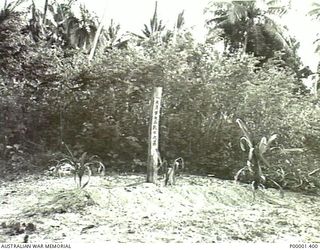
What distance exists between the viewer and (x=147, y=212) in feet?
7.75

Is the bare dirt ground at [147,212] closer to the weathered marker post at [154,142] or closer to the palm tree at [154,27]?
the weathered marker post at [154,142]

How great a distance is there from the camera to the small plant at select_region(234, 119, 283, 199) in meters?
2.69

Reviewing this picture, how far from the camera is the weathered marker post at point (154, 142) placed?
2660 mm

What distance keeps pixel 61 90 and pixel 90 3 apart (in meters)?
0.55

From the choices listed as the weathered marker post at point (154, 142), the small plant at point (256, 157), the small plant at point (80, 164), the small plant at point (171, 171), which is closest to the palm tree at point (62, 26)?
the weathered marker post at point (154, 142)

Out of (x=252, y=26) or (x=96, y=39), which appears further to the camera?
(x=252, y=26)

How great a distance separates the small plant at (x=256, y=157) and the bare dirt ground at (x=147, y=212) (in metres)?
0.07

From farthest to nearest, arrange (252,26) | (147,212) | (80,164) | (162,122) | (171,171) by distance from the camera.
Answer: (252,26) → (162,122) → (171,171) → (80,164) → (147,212)

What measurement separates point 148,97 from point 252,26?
1013 millimetres

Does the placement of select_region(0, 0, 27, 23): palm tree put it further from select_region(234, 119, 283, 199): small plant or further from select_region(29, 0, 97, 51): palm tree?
select_region(234, 119, 283, 199): small plant

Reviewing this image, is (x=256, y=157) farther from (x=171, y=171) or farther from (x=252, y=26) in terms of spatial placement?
(x=252, y=26)

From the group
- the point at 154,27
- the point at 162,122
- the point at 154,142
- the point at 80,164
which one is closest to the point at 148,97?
Result: the point at 162,122

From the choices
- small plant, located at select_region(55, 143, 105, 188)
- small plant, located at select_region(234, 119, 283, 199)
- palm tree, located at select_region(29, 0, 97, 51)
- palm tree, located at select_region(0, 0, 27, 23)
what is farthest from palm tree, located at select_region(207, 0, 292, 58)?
palm tree, located at select_region(0, 0, 27, 23)

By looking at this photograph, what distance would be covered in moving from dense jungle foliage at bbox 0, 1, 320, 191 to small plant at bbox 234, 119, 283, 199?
0.13 ft
